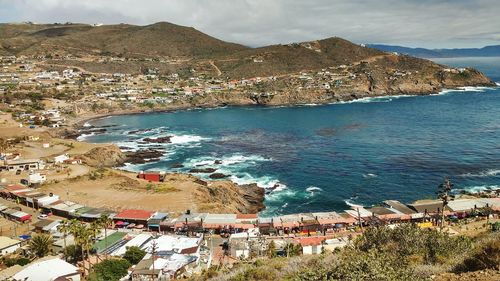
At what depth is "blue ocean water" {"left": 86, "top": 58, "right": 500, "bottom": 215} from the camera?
6262 centimetres

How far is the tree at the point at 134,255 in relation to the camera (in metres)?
36.4

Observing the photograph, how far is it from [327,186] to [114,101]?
109160 mm

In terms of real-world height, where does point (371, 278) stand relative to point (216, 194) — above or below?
above

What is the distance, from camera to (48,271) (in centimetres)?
3234

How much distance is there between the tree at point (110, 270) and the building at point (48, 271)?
6.39ft

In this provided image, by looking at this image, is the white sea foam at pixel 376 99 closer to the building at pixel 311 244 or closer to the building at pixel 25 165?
the building at pixel 25 165

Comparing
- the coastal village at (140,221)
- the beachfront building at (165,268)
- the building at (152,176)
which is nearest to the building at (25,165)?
the coastal village at (140,221)

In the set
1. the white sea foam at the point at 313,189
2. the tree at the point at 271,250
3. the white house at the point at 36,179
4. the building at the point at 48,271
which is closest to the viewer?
the building at the point at 48,271

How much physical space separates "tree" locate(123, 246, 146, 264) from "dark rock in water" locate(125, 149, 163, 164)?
145 ft

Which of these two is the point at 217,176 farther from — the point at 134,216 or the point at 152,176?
the point at 134,216

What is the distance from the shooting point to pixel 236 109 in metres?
153

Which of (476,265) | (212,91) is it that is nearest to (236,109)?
(212,91)

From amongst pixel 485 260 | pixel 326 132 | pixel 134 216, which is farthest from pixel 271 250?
pixel 326 132

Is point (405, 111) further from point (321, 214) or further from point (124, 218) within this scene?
point (124, 218)
